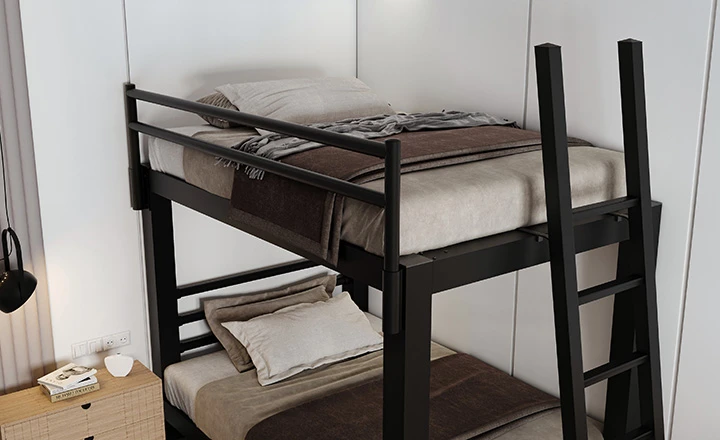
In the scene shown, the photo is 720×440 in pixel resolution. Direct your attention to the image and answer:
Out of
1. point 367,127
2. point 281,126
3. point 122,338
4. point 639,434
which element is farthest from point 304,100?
point 639,434

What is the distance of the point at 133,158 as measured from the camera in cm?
288

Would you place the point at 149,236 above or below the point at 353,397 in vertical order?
above

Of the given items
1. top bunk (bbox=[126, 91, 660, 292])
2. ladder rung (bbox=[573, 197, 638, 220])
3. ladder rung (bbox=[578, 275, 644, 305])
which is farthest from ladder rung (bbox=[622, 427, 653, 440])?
ladder rung (bbox=[573, 197, 638, 220])

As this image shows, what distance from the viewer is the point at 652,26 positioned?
89.8 inches

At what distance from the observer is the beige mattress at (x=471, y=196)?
1.86 meters

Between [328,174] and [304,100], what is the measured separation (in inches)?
34.6

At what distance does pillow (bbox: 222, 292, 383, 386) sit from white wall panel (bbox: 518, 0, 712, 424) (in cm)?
117

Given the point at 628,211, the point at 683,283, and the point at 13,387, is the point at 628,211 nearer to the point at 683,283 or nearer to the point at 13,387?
the point at 683,283

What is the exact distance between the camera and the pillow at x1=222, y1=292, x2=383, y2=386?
286 cm

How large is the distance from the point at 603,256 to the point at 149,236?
167 cm

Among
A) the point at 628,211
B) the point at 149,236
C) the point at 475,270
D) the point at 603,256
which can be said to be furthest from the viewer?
the point at 149,236

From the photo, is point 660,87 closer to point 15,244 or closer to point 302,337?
point 302,337

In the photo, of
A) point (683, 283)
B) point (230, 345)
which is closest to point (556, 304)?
point (683, 283)

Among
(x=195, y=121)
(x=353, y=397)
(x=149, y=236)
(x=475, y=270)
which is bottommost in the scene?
(x=353, y=397)
